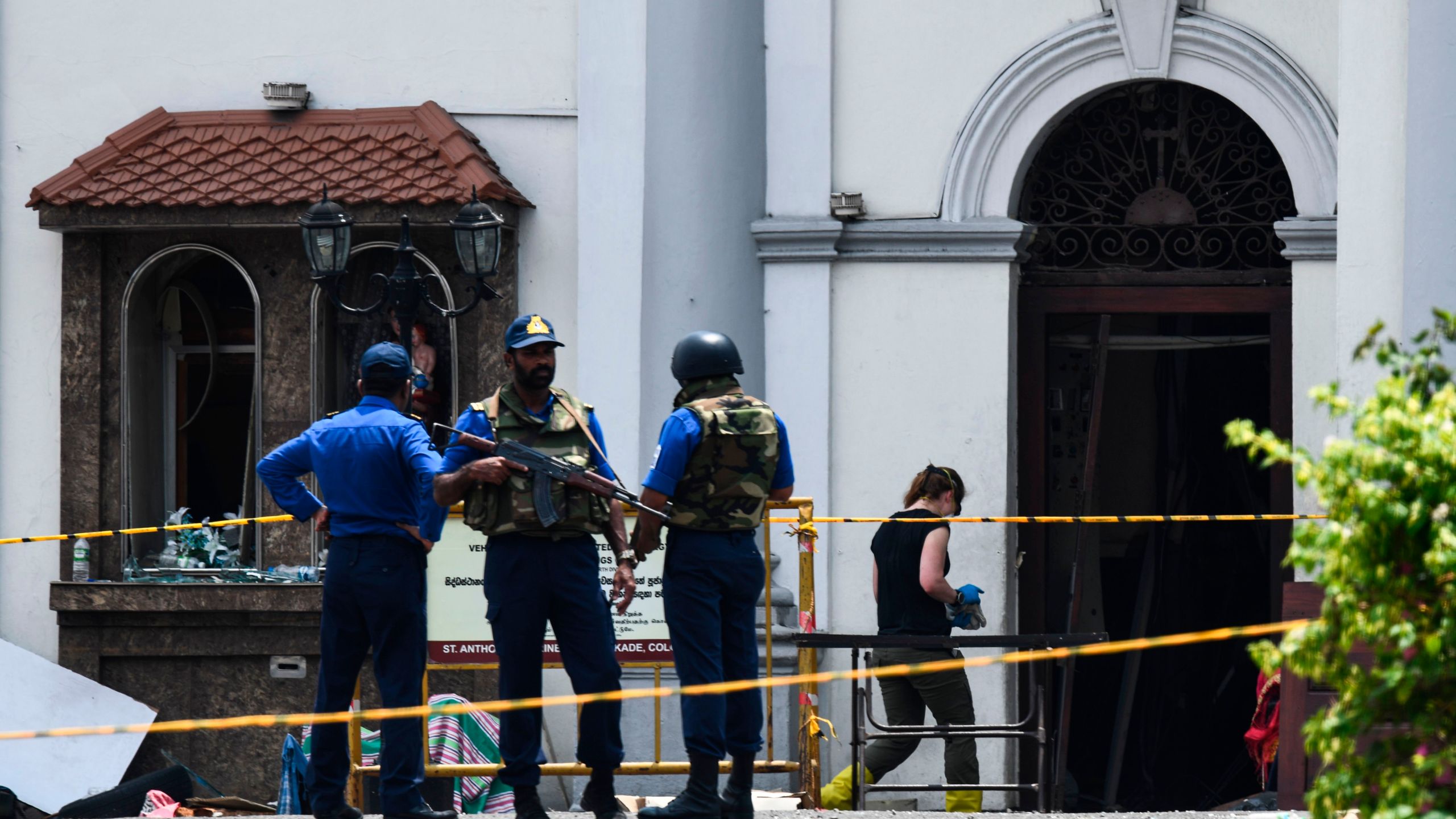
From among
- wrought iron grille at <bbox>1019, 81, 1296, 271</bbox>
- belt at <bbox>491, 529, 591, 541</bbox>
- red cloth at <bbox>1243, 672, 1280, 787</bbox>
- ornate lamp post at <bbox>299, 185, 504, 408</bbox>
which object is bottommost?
red cloth at <bbox>1243, 672, 1280, 787</bbox>

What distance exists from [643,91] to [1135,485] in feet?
12.8

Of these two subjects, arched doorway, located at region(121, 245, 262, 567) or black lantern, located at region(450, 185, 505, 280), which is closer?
black lantern, located at region(450, 185, 505, 280)

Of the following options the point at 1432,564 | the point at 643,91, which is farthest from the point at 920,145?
the point at 1432,564

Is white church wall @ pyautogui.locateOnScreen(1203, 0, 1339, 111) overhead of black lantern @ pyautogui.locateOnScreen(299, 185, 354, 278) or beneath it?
overhead

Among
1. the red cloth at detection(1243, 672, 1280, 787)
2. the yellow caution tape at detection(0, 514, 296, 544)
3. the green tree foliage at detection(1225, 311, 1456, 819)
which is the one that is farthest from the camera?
the yellow caution tape at detection(0, 514, 296, 544)

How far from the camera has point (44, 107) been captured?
11.7m

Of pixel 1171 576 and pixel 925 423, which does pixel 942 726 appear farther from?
pixel 1171 576

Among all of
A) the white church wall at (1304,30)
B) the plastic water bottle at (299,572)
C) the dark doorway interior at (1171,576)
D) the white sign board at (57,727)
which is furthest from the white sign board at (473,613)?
the white church wall at (1304,30)

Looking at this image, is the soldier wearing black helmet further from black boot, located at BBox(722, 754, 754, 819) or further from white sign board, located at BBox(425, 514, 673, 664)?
white sign board, located at BBox(425, 514, 673, 664)

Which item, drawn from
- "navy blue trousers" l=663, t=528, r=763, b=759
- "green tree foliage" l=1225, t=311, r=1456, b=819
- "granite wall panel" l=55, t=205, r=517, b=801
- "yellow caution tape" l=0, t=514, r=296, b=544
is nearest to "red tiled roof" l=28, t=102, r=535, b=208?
"granite wall panel" l=55, t=205, r=517, b=801

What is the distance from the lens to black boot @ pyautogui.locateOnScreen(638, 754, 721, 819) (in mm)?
7223

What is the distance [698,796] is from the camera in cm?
723

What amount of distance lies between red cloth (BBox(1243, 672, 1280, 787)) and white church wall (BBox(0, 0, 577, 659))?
17.0ft

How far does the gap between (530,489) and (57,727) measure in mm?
5414
